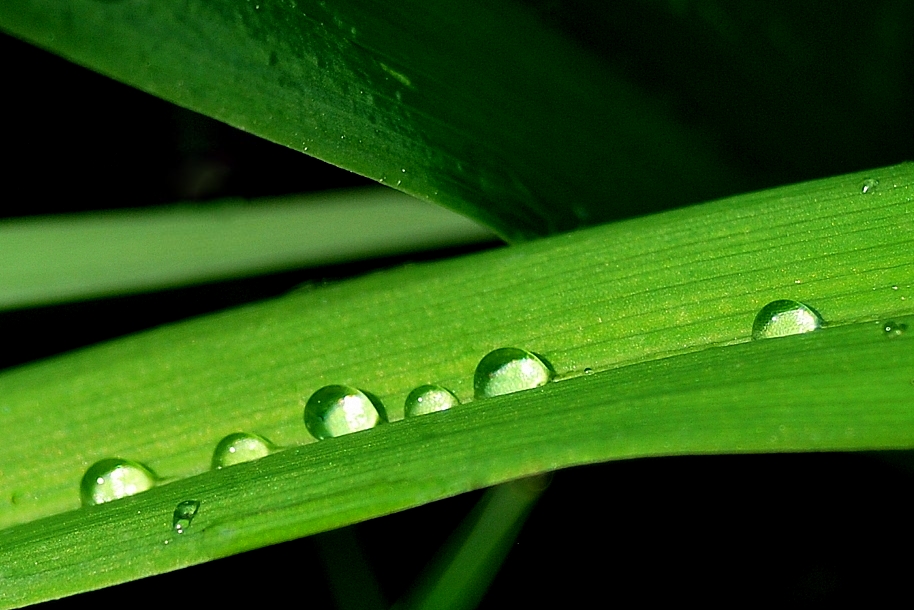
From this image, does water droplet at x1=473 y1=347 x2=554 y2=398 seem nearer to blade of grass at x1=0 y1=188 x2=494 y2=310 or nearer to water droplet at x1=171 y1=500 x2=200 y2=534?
water droplet at x1=171 y1=500 x2=200 y2=534

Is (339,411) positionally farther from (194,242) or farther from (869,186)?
(194,242)

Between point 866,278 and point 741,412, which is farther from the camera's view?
point 866,278

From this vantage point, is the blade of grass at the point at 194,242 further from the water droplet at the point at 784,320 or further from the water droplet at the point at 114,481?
the water droplet at the point at 784,320

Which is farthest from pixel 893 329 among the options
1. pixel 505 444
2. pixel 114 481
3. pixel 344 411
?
pixel 114 481

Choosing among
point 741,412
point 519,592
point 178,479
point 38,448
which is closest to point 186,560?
point 178,479

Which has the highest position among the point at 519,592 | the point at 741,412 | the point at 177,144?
the point at 177,144

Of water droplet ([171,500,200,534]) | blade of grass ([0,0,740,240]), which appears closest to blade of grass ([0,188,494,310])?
blade of grass ([0,0,740,240])

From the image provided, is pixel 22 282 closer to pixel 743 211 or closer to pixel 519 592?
pixel 519 592

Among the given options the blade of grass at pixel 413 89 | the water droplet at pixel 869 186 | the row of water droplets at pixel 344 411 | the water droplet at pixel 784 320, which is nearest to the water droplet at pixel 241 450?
the row of water droplets at pixel 344 411
